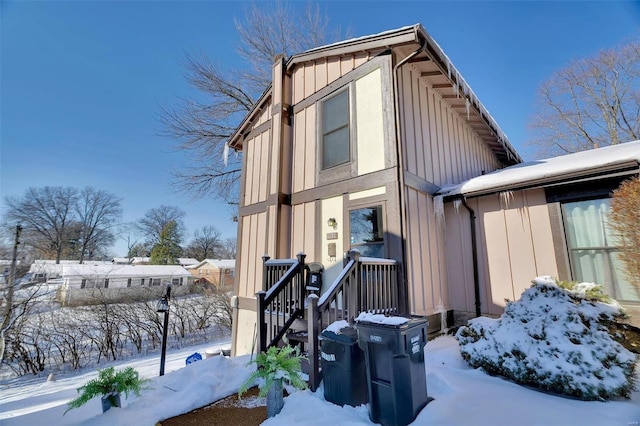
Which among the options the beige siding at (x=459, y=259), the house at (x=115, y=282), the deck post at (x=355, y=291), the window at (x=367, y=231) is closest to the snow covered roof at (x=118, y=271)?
the house at (x=115, y=282)

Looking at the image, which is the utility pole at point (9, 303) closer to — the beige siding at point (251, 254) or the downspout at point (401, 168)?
the beige siding at point (251, 254)

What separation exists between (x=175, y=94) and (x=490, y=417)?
49.3 ft

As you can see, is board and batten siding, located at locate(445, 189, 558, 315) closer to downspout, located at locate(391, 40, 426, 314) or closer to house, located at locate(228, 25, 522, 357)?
house, located at locate(228, 25, 522, 357)

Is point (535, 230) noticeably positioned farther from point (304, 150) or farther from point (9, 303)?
point (9, 303)

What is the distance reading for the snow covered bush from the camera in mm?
2678

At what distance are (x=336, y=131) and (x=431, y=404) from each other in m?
5.22

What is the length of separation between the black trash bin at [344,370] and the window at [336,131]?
151 inches

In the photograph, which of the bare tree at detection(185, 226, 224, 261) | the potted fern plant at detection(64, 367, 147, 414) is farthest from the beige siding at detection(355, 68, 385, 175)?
the bare tree at detection(185, 226, 224, 261)

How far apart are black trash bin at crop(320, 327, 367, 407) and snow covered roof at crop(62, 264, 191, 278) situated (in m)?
21.2

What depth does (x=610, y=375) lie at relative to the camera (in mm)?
2645

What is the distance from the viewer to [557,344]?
2.95 metres

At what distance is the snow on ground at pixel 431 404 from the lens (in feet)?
7.85

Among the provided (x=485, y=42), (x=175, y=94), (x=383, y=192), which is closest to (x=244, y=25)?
(x=175, y=94)

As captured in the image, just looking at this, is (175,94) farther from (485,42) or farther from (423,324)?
(423,324)
